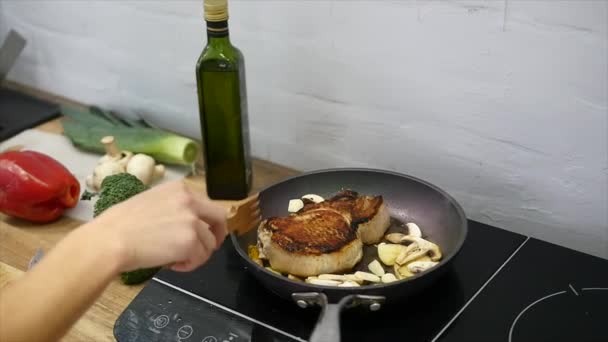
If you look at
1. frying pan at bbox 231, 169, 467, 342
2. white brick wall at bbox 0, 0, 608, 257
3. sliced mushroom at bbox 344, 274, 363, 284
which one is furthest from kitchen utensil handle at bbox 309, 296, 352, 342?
white brick wall at bbox 0, 0, 608, 257

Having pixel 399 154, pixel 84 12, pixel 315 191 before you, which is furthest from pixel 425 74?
pixel 84 12

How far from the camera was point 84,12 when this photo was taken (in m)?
1.60

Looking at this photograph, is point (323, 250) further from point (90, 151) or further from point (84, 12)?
point (84, 12)

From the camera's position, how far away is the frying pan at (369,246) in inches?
32.9

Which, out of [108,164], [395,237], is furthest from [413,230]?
[108,164]

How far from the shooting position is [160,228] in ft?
2.34

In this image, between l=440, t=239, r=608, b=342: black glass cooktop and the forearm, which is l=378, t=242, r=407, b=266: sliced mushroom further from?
the forearm

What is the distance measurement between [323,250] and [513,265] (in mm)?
292

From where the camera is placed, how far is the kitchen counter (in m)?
1.00

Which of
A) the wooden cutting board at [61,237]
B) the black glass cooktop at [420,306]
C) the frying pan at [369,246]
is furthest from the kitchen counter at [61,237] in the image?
the frying pan at [369,246]

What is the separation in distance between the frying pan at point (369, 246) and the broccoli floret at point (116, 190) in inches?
9.4

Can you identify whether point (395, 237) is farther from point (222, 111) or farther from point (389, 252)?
point (222, 111)

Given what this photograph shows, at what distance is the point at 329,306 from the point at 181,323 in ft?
0.71

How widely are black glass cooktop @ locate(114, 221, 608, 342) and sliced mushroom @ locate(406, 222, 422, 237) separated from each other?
0.24 ft
